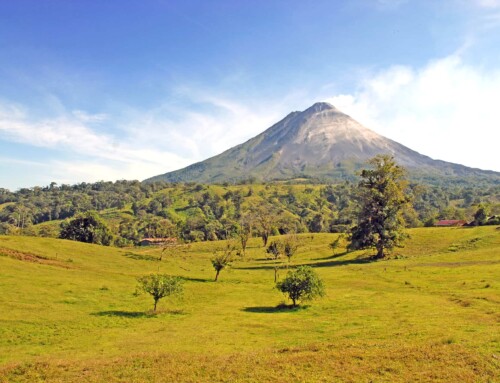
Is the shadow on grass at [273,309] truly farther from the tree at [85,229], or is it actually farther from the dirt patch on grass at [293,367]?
the tree at [85,229]

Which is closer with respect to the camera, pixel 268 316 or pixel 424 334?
pixel 424 334

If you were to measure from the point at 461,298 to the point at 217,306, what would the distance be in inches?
1113

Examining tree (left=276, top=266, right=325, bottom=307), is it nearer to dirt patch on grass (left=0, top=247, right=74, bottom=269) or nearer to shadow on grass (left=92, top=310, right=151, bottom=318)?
shadow on grass (left=92, top=310, right=151, bottom=318)

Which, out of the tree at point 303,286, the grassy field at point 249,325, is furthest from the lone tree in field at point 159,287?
the tree at point 303,286

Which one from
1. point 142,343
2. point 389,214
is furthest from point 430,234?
point 142,343

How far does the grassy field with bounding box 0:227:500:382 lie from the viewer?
24.9m

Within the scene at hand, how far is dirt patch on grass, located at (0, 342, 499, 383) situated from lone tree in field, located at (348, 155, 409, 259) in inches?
2492

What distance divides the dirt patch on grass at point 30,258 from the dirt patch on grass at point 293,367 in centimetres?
4847

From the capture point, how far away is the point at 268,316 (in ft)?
143

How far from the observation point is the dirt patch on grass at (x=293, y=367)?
76.0ft

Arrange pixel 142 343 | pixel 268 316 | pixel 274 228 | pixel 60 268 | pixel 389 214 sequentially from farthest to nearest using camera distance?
pixel 274 228 < pixel 389 214 < pixel 60 268 < pixel 268 316 < pixel 142 343

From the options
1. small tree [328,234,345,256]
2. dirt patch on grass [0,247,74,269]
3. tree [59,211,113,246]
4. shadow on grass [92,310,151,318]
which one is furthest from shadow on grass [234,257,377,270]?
tree [59,211,113,246]

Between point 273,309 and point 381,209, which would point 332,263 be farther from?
point 273,309

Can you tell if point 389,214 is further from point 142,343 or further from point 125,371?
point 125,371
